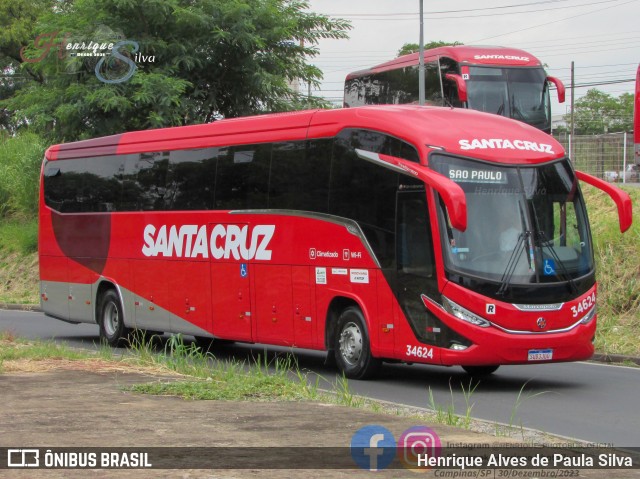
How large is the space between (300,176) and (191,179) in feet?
9.84

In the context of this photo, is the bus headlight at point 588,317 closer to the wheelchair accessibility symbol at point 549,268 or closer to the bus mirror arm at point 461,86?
the wheelchair accessibility symbol at point 549,268

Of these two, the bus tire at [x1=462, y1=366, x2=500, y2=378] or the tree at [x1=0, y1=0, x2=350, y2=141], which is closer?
the bus tire at [x1=462, y1=366, x2=500, y2=378]

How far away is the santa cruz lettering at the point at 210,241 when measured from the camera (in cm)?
1681

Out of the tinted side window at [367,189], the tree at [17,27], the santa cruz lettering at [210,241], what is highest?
the tree at [17,27]

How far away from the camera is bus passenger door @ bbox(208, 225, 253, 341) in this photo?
17.2 metres

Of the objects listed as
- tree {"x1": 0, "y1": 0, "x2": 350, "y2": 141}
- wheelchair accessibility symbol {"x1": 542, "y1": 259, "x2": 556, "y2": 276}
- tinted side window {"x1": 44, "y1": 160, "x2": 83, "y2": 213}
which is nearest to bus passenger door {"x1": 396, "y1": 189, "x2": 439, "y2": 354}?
wheelchair accessibility symbol {"x1": 542, "y1": 259, "x2": 556, "y2": 276}

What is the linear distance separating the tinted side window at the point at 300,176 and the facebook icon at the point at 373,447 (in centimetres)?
696

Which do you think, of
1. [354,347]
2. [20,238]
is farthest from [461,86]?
[20,238]

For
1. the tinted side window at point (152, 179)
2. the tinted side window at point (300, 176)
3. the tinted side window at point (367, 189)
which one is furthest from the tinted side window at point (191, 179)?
the tinted side window at point (367, 189)

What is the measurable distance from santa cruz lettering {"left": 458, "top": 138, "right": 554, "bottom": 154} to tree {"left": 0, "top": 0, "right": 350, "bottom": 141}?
16423 mm

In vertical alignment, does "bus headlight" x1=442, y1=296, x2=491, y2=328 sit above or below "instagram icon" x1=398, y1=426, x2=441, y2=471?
above

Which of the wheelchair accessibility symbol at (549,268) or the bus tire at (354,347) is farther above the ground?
the wheelchair accessibility symbol at (549,268)

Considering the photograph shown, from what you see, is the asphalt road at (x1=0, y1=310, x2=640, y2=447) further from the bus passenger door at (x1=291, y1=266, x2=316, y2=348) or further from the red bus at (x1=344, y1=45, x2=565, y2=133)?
the red bus at (x1=344, y1=45, x2=565, y2=133)

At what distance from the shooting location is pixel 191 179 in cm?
1842
